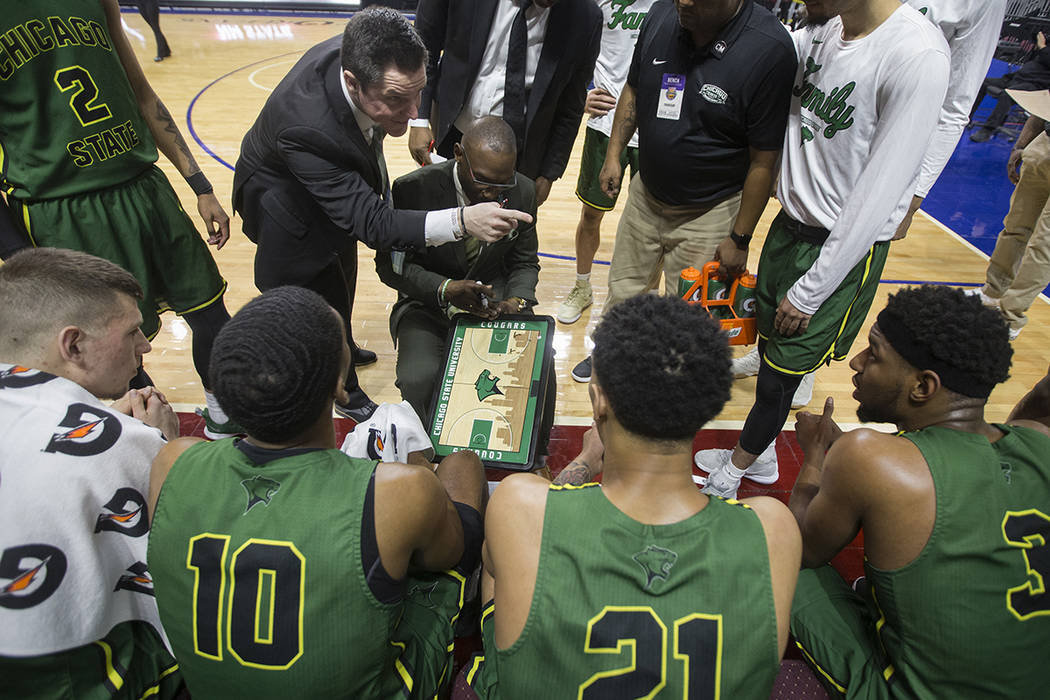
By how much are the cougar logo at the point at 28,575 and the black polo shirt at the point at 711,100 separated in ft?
7.29

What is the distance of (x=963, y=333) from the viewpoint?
55.8 inches

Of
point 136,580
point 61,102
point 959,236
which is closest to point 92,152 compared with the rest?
point 61,102

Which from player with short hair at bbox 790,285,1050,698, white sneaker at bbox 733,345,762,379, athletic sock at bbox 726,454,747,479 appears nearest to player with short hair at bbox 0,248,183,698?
player with short hair at bbox 790,285,1050,698

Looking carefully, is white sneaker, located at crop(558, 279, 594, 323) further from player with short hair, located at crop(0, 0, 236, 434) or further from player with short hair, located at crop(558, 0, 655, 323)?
A: player with short hair, located at crop(0, 0, 236, 434)

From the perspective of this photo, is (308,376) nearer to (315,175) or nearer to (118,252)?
(315,175)

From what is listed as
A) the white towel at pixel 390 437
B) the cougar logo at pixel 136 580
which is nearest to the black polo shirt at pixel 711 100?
the white towel at pixel 390 437

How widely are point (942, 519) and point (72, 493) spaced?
171 centimetres

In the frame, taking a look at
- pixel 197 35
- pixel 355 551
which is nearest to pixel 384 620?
pixel 355 551

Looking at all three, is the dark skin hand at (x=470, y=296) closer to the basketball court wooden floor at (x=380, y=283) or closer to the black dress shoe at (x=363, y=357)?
the basketball court wooden floor at (x=380, y=283)

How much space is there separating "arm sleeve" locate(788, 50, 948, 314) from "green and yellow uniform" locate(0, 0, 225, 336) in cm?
226

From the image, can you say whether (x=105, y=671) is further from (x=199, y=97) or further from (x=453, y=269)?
(x=199, y=97)

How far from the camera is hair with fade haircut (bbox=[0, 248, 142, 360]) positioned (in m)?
1.41

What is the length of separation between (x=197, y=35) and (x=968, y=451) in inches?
478

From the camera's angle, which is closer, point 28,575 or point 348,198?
point 28,575
